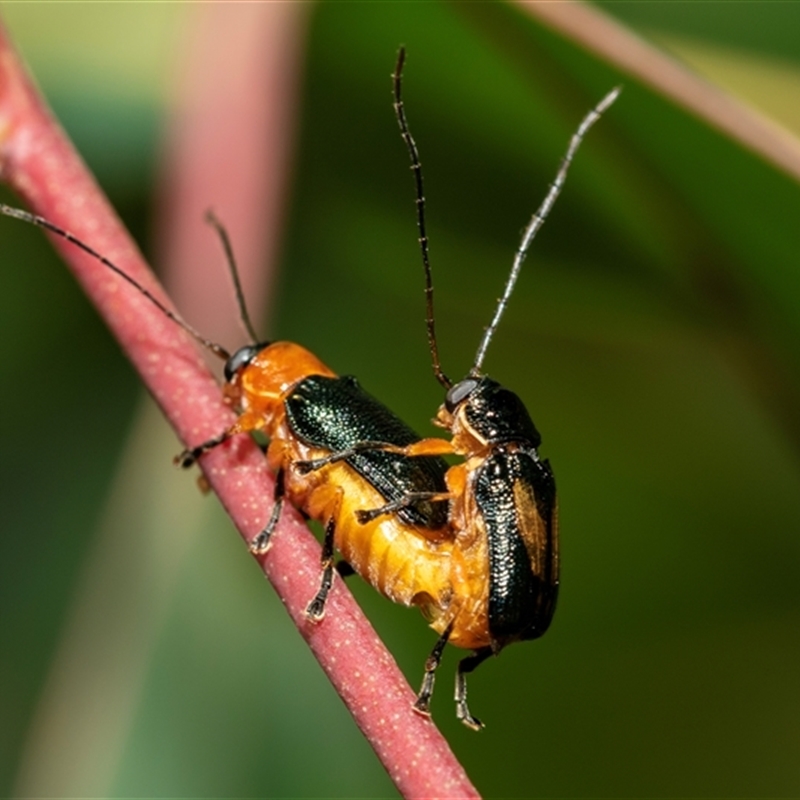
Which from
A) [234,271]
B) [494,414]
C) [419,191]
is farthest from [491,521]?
[234,271]

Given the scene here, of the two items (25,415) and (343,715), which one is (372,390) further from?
(25,415)

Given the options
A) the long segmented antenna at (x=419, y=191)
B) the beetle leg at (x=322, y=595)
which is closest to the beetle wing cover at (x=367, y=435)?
the long segmented antenna at (x=419, y=191)

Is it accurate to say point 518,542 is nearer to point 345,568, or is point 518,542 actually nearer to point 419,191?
point 345,568

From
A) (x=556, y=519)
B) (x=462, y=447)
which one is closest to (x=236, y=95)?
(x=462, y=447)

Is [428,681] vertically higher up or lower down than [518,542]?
lower down

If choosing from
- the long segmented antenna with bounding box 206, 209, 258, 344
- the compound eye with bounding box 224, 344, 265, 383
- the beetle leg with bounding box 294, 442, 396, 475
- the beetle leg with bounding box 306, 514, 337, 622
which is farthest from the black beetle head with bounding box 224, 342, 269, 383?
the beetle leg with bounding box 306, 514, 337, 622

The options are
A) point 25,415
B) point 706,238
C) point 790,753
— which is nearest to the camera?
point 706,238
